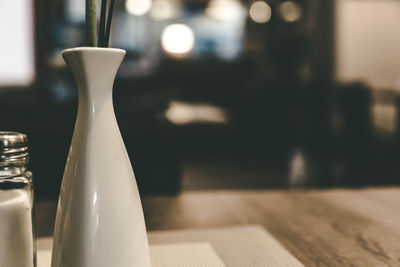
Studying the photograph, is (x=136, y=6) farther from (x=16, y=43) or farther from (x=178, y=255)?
(x=178, y=255)

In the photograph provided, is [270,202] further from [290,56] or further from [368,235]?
[290,56]

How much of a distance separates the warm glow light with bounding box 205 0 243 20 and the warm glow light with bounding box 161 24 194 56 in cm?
59

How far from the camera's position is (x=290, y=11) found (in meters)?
7.08

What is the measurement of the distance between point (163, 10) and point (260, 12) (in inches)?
79.0

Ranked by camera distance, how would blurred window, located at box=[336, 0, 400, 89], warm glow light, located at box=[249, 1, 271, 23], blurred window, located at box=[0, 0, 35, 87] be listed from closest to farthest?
1. blurred window, located at box=[0, 0, 35, 87]
2. blurred window, located at box=[336, 0, 400, 89]
3. warm glow light, located at box=[249, 1, 271, 23]

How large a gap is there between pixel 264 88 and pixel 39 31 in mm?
2409

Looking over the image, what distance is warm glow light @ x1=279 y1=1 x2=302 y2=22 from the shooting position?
677cm

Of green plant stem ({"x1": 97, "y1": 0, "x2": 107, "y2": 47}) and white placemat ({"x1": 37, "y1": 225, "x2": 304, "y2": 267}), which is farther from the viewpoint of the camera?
white placemat ({"x1": 37, "y1": 225, "x2": 304, "y2": 267})

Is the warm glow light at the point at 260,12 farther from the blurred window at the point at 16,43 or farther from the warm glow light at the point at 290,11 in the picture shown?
the blurred window at the point at 16,43

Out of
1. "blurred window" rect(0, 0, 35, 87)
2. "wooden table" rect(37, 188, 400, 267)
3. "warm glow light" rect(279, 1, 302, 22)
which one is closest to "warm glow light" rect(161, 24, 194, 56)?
"warm glow light" rect(279, 1, 302, 22)

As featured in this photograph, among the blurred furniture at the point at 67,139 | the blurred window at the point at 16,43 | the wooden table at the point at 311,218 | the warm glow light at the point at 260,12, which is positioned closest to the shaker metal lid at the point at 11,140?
the wooden table at the point at 311,218

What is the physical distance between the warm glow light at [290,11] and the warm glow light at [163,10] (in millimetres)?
2306

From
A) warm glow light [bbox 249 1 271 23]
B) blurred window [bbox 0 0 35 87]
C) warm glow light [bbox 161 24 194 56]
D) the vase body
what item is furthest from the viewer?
warm glow light [bbox 161 24 194 56]

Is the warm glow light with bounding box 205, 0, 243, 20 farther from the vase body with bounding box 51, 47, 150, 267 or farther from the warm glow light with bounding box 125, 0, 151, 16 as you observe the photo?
the vase body with bounding box 51, 47, 150, 267
